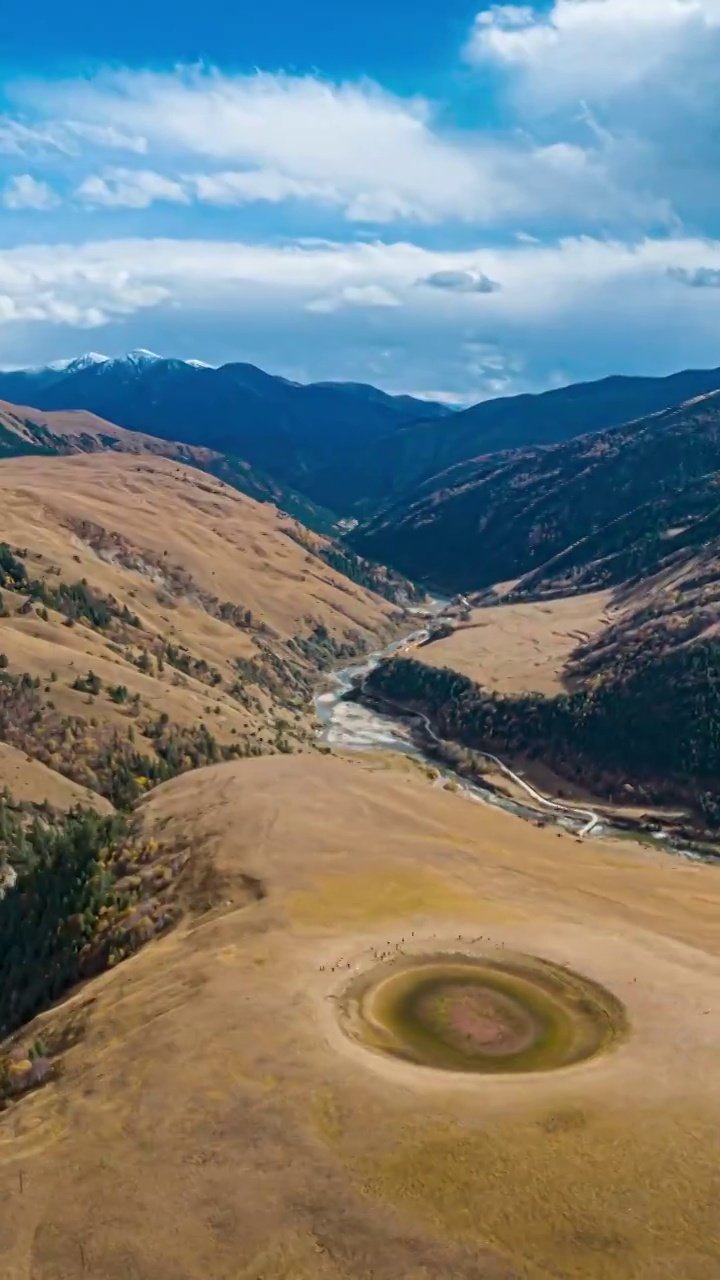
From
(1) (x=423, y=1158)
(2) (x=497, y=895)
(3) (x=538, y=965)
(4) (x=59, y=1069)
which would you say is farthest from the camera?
(2) (x=497, y=895)

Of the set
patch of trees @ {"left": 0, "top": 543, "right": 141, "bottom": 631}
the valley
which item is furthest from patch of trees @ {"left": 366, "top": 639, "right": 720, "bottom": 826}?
patch of trees @ {"left": 0, "top": 543, "right": 141, "bottom": 631}

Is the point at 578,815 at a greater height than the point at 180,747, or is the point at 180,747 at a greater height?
the point at 180,747

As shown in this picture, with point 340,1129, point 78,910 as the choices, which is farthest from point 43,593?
point 340,1129

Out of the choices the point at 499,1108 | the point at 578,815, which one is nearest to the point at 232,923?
the point at 499,1108

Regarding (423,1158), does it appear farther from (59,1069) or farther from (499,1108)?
(59,1069)

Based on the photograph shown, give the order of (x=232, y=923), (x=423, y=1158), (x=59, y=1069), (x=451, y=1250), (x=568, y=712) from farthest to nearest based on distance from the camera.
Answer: (x=568, y=712), (x=232, y=923), (x=59, y=1069), (x=423, y=1158), (x=451, y=1250)

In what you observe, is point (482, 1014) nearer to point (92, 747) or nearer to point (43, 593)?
point (92, 747)
